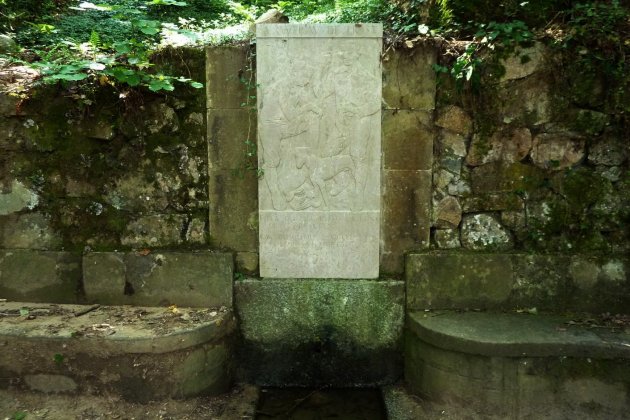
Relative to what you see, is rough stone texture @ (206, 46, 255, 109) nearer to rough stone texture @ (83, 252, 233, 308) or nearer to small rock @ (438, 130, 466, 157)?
rough stone texture @ (83, 252, 233, 308)

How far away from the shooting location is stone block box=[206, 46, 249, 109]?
315cm

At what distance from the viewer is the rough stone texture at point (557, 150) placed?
122 inches

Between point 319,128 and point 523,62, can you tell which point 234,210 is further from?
point 523,62

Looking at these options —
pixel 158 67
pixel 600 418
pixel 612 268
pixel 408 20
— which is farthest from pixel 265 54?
pixel 600 418

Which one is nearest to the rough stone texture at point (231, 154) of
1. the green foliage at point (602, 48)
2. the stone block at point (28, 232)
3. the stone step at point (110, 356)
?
the stone step at point (110, 356)

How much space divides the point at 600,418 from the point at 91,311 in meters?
3.29

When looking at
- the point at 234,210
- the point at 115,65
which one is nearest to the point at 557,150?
the point at 234,210

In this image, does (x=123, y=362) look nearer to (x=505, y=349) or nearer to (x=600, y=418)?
(x=505, y=349)

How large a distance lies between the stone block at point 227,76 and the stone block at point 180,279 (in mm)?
1062

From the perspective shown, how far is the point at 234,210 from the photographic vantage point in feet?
10.7

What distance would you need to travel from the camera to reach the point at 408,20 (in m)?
3.52

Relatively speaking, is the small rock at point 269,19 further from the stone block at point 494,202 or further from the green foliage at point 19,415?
the green foliage at point 19,415

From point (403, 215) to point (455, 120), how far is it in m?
0.73

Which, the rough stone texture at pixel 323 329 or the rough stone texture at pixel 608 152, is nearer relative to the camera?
the rough stone texture at pixel 608 152
